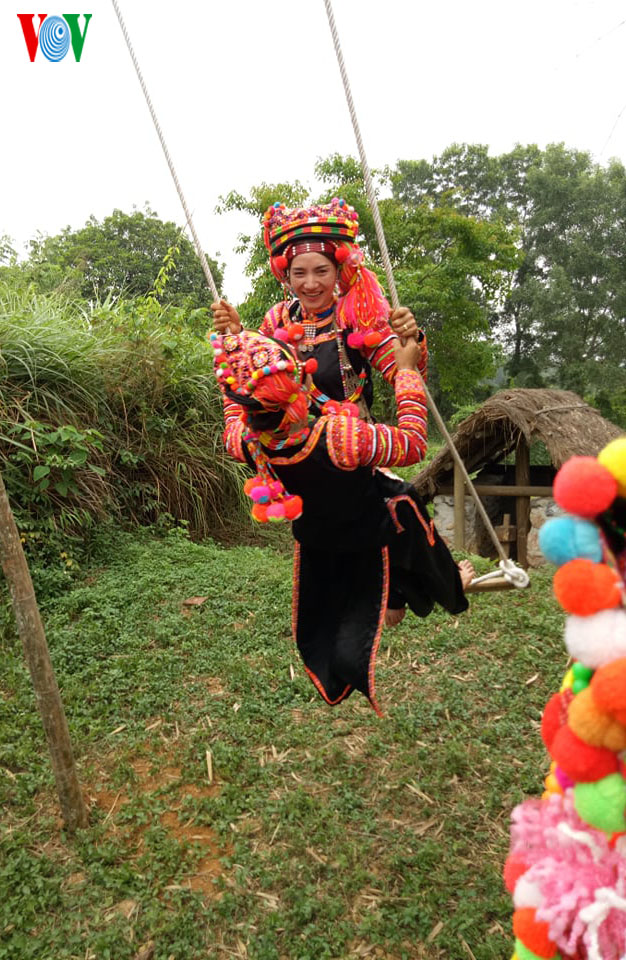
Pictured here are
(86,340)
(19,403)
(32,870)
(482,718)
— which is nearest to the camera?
(32,870)

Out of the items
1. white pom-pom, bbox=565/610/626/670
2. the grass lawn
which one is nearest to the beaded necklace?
white pom-pom, bbox=565/610/626/670

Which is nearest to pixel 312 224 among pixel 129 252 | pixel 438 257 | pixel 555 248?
pixel 438 257

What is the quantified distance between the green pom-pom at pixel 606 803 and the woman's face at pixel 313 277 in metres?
1.66

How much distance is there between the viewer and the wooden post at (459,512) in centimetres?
931

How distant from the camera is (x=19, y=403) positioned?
504 cm

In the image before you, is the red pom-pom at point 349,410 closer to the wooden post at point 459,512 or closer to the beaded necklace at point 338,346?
the beaded necklace at point 338,346

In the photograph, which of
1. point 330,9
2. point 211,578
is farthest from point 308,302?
point 211,578

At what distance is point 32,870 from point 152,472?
148 inches

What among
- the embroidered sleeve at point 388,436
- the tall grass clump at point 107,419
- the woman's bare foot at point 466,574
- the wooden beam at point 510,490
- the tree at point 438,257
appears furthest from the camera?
the tree at point 438,257

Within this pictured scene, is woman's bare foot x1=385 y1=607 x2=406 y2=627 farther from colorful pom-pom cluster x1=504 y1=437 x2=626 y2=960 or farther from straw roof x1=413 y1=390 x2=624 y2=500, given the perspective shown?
straw roof x1=413 y1=390 x2=624 y2=500

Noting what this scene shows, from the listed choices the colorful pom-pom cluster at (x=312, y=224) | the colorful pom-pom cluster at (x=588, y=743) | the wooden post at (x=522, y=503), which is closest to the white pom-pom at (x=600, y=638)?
the colorful pom-pom cluster at (x=588, y=743)

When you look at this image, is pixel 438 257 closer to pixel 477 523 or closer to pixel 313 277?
pixel 477 523

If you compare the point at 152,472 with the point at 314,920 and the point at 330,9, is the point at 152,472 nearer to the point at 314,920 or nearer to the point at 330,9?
the point at 314,920

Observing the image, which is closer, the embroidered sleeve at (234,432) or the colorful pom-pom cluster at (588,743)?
the colorful pom-pom cluster at (588,743)
